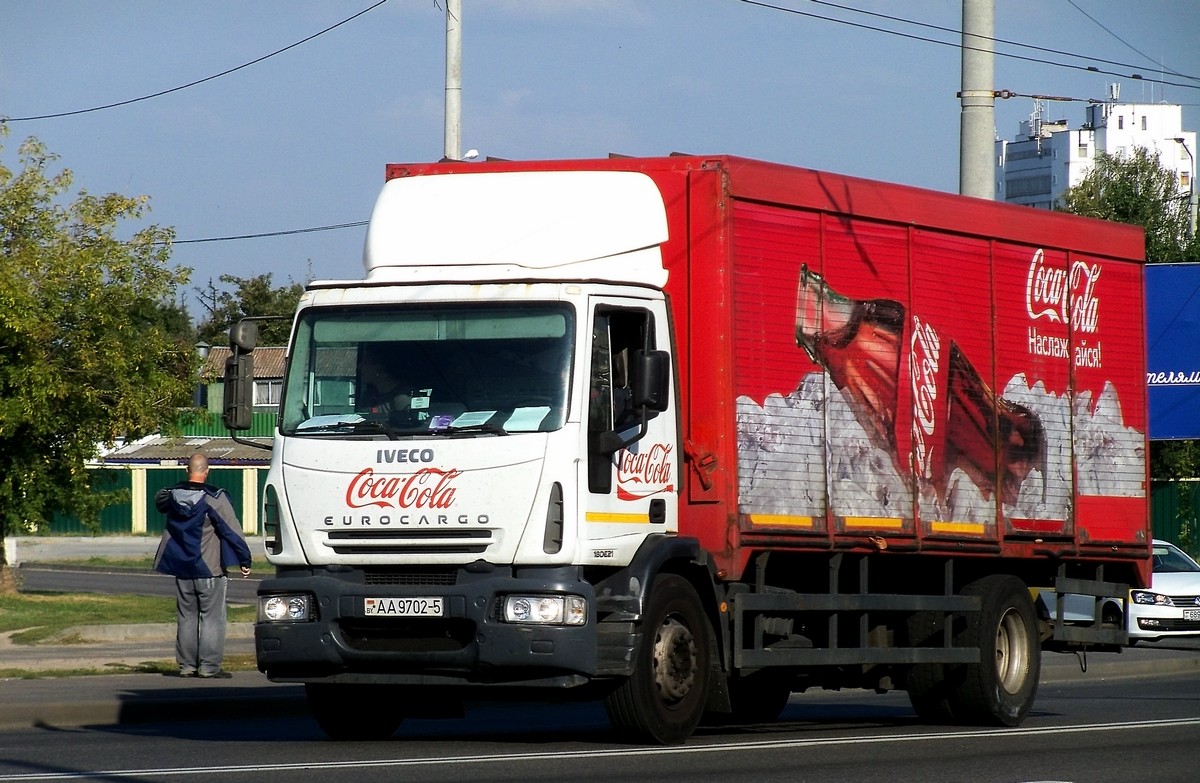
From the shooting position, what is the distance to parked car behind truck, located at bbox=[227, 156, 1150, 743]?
10.4 metres

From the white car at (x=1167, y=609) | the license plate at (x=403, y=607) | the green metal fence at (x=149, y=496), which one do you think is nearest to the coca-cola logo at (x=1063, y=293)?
the license plate at (x=403, y=607)

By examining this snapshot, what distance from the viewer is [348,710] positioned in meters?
11.8

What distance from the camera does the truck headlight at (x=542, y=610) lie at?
10.2 metres

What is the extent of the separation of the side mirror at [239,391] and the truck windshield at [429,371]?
30 centimetres

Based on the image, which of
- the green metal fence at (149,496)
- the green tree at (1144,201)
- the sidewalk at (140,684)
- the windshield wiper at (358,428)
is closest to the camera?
the windshield wiper at (358,428)

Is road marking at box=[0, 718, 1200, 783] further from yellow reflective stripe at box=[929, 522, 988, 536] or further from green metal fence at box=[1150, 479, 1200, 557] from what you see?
green metal fence at box=[1150, 479, 1200, 557]

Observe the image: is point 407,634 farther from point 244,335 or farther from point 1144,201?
point 1144,201

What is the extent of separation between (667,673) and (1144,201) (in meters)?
41.1

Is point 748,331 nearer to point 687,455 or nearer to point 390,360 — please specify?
point 687,455

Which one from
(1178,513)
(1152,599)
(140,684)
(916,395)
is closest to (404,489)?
(916,395)

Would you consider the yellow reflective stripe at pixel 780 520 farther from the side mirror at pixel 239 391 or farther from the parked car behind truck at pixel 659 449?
the side mirror at pixel 239 391

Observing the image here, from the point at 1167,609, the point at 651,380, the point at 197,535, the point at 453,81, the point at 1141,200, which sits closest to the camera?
the point at 651,380

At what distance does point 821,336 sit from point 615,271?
5.54ft

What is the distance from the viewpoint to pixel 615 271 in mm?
11250
